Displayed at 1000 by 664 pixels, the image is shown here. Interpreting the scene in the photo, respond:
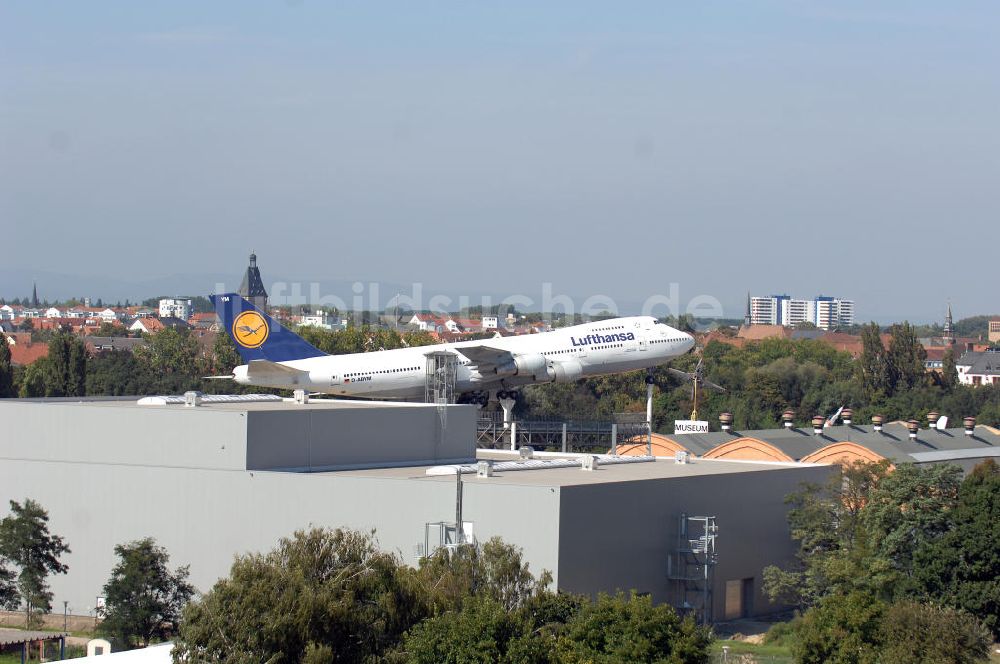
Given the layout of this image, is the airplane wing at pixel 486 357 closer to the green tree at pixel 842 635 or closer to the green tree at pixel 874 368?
the green tree at pixel 842 635

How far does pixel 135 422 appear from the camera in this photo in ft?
187

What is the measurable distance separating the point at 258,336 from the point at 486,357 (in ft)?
40.9

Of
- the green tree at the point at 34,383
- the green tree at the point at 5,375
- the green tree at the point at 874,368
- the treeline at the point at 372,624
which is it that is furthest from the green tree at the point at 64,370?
the treeline at the point at 372,624

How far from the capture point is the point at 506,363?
7888 cm

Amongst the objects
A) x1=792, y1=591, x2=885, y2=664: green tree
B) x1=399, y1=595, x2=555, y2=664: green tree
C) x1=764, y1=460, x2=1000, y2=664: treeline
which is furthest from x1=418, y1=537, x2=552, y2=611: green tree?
x1=764, y1=460, x2=1000, y2=664: treeline

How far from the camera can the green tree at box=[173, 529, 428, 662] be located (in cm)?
3706

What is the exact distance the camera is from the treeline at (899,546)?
53562 mm

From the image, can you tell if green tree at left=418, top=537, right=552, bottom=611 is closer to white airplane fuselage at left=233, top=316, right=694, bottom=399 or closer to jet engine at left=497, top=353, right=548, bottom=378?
white airplane fuselage at left=233, top=316, right=694, bottom=399

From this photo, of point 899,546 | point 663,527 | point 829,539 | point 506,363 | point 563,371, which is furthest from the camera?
point 563,371

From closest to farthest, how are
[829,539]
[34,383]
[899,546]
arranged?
[899,546] → [829,539] → [34,383]

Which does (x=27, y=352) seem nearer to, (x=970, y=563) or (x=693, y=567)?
(x=693, y=567)

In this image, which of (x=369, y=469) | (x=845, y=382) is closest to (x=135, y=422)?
(x=369, y=469)

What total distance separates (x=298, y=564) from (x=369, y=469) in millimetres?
19731

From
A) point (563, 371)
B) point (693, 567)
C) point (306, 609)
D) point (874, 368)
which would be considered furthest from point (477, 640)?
point (874, 368)
